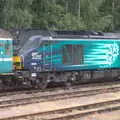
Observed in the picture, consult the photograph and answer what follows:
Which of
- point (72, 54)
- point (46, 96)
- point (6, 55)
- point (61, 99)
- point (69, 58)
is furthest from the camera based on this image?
point (72, 54)

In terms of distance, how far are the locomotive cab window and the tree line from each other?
7.13m

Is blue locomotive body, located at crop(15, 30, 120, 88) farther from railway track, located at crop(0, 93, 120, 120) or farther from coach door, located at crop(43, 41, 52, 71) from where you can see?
railway track, located at crop(0, 93, 120, 120)

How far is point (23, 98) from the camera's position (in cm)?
1847

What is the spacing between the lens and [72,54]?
76.7ft

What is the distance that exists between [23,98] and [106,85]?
297 inches

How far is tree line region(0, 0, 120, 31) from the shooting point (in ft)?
103

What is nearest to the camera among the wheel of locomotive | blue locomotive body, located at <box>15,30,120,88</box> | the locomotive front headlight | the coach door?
the locomotive front headlight

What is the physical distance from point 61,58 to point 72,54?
0.82 metres

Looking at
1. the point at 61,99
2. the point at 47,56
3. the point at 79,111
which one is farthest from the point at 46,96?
the point at 79,111

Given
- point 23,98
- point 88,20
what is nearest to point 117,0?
point 88,20

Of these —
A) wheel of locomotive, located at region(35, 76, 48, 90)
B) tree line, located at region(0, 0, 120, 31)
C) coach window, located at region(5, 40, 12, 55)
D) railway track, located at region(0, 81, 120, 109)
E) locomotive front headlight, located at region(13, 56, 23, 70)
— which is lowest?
railway track, located at region(0, 81, 120, 109)

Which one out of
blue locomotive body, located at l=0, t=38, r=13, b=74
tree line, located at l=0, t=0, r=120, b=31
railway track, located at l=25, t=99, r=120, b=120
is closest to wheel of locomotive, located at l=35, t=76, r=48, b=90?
blue locomotive body, located at l=0, t=38, r=13, b=74

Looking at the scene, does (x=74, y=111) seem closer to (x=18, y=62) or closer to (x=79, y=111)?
(x=79, y=111)

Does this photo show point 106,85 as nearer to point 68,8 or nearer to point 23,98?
point 23,98
